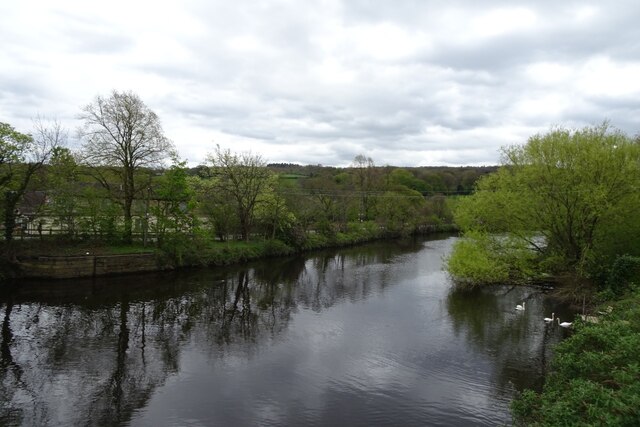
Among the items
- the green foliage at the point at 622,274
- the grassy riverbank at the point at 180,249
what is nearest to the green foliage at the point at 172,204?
the grassy riverbank at the point at 180,249

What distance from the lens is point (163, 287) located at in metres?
28.1

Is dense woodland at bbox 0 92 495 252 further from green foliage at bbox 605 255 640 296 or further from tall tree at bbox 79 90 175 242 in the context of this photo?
green foliage at bbox 605 255 640 296

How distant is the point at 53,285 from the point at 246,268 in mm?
13621

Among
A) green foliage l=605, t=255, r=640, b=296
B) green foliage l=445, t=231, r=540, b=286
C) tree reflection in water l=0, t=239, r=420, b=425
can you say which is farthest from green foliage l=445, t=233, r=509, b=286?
green foliage l=605, t=255, r=640, b=296

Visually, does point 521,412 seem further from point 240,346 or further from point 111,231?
point 111,231

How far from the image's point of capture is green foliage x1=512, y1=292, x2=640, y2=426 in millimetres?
6938

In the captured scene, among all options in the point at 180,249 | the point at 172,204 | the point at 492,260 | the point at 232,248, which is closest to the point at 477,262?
the point at 492,260

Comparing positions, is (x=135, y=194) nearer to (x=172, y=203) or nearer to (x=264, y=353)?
(x=172, y=203)

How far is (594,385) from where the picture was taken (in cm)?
791

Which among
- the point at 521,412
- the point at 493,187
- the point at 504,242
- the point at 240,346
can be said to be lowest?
the point at 240,346

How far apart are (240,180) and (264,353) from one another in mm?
26177

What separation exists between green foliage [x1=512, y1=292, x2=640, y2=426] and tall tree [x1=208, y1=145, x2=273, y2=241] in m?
33.3

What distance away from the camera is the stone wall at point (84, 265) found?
28109 mm

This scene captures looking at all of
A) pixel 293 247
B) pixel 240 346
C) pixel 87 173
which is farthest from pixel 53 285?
pixel 293 247
